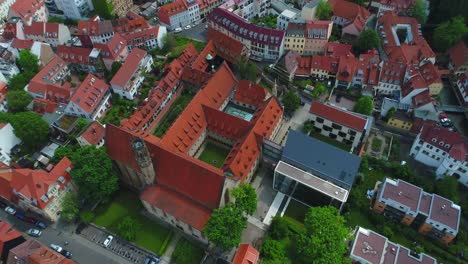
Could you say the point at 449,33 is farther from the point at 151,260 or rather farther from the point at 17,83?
the point at 17,83

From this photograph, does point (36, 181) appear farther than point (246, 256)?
Yes

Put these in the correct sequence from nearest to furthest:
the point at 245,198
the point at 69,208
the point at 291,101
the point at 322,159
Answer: the point at 245,198 → the point at 69,208 → the point at 322,159 → the point at 291,101

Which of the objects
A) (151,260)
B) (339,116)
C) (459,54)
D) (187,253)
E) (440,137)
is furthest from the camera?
(459,54)

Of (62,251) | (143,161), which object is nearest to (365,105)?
(143,161)

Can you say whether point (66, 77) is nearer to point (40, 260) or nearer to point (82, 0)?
point (82, 0)

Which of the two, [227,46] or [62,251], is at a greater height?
[227,46]

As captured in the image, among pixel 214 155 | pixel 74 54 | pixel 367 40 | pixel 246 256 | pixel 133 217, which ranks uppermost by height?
pixel 367 40

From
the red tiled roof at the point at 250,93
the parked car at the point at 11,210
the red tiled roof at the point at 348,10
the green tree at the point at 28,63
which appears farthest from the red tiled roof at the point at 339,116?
the green tree at the point at 28,63

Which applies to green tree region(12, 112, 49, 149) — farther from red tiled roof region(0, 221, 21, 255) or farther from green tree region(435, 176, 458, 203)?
green tree region(435, 176, 458, 203)
